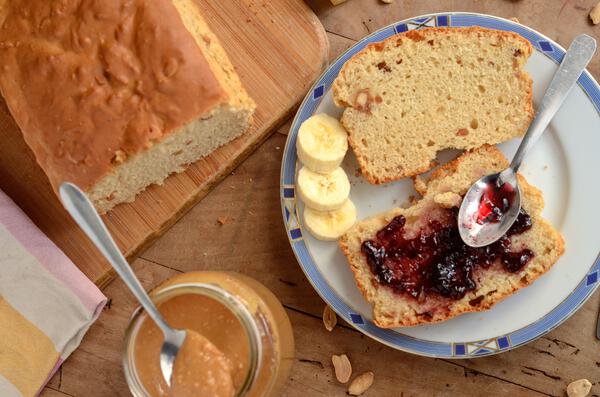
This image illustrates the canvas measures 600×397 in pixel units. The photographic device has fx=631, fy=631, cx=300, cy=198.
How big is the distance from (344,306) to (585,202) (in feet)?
3.86

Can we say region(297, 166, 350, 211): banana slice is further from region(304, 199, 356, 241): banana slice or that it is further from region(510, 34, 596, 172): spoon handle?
region(510, 34, 596, 172): spoon handle

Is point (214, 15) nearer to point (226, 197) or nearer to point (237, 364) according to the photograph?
point (226, 197)

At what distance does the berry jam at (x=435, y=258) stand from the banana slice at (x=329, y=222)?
0.45ft

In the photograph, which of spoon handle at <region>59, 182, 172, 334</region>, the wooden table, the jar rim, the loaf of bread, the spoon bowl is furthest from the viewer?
the wooden table

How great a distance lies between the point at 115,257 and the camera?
2191 mm

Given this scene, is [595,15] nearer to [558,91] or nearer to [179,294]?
[558,91]

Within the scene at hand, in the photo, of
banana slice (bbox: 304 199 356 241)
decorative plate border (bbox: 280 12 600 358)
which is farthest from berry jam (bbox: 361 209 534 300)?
decorative plate border (bbox: 280 12 600 358)

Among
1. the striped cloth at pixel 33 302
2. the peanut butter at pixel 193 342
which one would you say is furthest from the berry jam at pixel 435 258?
the striped cloth at pixel 33 302

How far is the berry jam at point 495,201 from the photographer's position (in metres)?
2.74

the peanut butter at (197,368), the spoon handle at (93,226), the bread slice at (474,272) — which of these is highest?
the spoon handle at (93,226)

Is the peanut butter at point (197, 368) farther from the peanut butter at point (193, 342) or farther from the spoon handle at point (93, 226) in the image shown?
the spoon handle at point (93, 226)

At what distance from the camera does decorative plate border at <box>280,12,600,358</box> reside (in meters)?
2.79

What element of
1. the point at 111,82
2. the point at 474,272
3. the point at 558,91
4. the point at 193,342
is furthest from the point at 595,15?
the point at 193,342

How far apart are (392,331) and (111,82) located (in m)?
1.64
